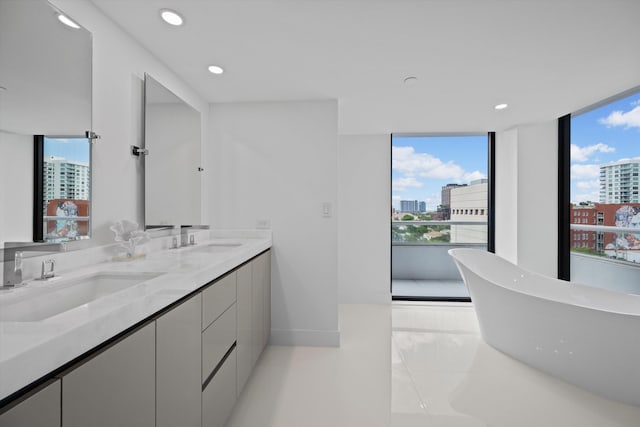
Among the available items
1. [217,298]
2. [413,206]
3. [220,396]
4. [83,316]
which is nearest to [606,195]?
[413,206]

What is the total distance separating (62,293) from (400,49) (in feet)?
6.86

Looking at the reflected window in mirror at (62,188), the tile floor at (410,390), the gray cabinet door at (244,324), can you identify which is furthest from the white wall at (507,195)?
the reflected window in mirror at (62,188)

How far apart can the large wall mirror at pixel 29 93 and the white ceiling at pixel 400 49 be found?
0.37m

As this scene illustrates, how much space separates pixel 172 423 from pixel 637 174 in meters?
3.80

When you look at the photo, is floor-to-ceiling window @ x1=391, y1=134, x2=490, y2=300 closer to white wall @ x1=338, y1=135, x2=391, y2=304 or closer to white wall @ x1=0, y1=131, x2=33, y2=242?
white wall @ x1=338, y1=135, x2=391, y2=304

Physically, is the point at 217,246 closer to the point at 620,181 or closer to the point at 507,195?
the point at 507,195

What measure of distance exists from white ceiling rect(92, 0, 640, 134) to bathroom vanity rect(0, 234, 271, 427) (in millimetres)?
1293

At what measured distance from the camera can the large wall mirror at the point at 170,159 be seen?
1903mm

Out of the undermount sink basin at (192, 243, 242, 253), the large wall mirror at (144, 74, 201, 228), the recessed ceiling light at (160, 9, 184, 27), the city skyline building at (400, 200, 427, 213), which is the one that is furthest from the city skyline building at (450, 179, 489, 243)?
the recessed ceiling light at (160, 9, 184, 27)

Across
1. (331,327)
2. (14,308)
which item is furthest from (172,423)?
(331,327)

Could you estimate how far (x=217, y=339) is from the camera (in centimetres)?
148

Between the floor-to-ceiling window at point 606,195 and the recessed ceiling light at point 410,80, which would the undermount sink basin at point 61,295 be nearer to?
the recessed ceiling light at point 410,80

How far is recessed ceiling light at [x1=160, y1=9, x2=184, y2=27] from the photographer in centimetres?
154

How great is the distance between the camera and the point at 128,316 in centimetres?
86
